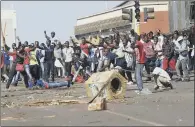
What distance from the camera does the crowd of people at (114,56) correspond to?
1811 cm

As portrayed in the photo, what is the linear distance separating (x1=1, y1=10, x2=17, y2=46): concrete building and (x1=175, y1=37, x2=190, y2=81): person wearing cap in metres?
16.7

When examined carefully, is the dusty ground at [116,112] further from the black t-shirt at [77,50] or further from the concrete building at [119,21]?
the concrete building at [119,21]

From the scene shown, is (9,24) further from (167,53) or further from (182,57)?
(182,57)

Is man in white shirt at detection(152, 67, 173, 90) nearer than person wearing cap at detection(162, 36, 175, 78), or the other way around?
man in white shirt at detection(152, 67, 173, 90)

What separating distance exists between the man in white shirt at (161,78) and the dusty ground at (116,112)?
0.69 metres

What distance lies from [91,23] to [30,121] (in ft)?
158

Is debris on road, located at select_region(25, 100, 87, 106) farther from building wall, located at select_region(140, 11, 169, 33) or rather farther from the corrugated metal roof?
building wall, located at select_region(140, 11, 169, 33)

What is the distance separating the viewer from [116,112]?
422 inches

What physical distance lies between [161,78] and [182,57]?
304 cm

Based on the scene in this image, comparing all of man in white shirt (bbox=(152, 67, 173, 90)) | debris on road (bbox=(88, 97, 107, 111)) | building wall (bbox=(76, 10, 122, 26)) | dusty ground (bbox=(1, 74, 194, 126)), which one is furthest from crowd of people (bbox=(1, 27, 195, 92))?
building wall (bbox=(76, 10, 122, 26))

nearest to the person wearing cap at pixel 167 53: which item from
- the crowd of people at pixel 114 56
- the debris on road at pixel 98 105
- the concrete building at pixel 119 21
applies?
the crowd of people at pixel 114 56

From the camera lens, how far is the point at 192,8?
25.8 m

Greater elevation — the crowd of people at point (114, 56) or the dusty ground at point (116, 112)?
the crowd of people at point (114, 56)

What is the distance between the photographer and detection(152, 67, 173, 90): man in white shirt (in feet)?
49.7
